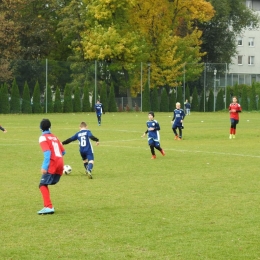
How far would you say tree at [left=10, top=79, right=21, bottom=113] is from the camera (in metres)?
62.7

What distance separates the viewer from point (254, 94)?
3066 inches

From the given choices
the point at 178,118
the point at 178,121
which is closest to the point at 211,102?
the point at 178,118

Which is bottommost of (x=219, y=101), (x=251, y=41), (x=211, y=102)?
(x=211, y=102)

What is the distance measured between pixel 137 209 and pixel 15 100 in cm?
5103

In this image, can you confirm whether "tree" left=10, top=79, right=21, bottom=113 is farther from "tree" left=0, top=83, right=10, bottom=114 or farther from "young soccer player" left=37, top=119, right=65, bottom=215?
"young soccer player" left=37, top=119, right=65, bottom=215

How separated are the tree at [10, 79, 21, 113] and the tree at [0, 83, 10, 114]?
54 cm

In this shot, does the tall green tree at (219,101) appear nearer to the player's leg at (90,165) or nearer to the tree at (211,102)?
the tree at (211,102)

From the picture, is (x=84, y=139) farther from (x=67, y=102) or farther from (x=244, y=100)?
(x=244, y=100)

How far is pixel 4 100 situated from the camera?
6169 cm

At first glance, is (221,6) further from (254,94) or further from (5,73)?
(5,73)

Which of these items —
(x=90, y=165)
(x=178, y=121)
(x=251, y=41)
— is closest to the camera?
(x=90, y=165)

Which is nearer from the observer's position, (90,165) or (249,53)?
(90,165)

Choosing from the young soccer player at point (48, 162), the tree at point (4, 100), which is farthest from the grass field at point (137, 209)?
the tree at point (4, 100)

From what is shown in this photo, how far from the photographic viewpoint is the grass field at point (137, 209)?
970 cm
